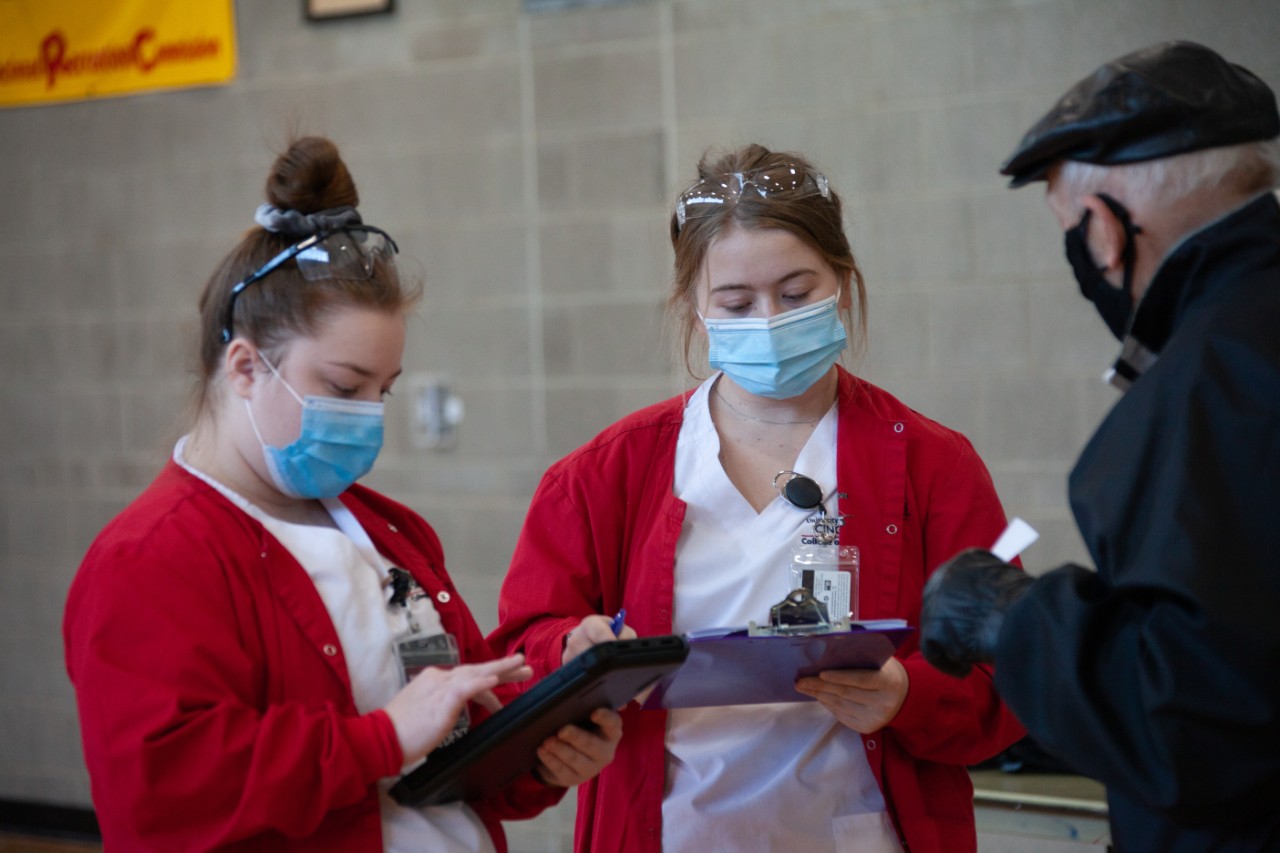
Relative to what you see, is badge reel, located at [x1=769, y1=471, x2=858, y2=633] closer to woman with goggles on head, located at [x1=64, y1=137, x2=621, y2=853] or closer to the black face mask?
woman with goggles on head, located at [x1=64, y1=137, x2=621, y2=853]

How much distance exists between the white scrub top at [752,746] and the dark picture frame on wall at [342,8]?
112 inches

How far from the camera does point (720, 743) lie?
1.78 m

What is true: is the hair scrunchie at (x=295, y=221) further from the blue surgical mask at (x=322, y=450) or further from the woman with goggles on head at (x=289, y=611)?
the blue surgical mask at (x=322, y=450)

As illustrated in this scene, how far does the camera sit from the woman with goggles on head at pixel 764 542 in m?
1.74

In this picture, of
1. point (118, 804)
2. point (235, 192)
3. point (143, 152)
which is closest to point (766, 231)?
point (118, 804)

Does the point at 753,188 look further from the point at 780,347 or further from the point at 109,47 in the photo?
the point at 109,47

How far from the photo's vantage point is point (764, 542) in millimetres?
1790

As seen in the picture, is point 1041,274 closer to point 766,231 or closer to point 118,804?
point 766,231

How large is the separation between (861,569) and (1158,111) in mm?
775

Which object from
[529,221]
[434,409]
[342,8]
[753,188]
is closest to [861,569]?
[753,188]

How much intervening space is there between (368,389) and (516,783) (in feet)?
1.86

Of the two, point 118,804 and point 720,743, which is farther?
point 720,743

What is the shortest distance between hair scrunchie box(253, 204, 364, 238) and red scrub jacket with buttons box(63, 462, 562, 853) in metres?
0.35

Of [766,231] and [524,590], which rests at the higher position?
[766,231]
